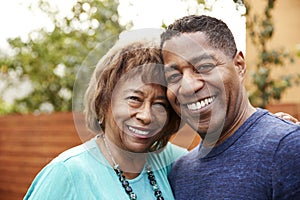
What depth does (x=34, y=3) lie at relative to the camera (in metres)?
6.84

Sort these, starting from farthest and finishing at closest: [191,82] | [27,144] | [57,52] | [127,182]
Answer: [57,52] → [27,144] → [127,182] → [191,82]

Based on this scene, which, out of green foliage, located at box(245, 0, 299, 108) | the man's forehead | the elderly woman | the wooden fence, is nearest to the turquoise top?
the elderly woman

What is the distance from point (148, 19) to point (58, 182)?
1119mm

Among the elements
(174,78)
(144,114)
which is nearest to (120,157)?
(144,114)

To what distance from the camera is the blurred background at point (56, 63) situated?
14.9 feet

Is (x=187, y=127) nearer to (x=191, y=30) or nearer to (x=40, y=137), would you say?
(x=191, y=30)

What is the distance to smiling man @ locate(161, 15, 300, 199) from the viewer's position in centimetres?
174

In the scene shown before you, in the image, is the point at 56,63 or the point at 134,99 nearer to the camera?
the point at 134,99

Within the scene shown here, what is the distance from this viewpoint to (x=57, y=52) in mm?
6984

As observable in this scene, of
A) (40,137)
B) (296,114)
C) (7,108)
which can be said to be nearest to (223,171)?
(296,114)

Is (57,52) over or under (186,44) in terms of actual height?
under

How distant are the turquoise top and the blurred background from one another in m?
2.53

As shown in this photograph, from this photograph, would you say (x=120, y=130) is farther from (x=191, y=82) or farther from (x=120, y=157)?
(x=191, y=82)

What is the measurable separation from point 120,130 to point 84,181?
239 mm
